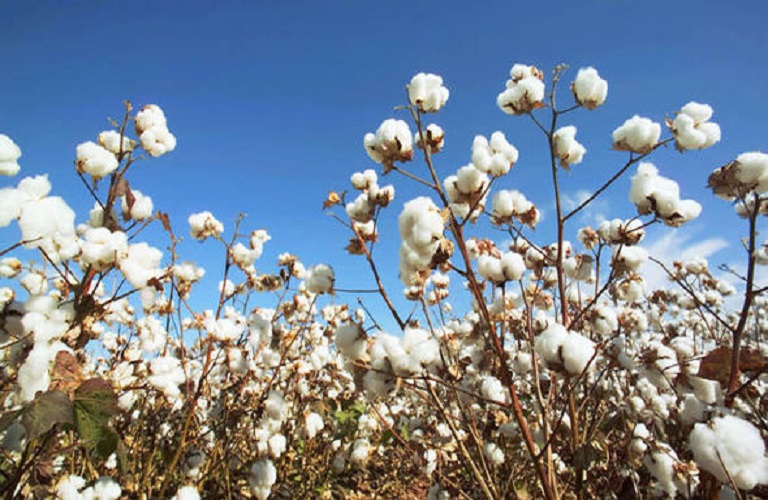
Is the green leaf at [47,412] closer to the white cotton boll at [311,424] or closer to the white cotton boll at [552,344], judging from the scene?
the white cotton boll at [552,344]

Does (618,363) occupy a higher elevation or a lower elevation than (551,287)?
lower

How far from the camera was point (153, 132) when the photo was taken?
5.68 ft

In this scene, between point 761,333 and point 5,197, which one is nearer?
point 5,197

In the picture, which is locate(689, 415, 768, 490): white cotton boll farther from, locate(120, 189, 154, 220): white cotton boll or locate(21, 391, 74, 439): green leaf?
locate(120, 189, 154, 220): white cotton boll

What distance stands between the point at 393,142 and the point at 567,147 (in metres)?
0.76

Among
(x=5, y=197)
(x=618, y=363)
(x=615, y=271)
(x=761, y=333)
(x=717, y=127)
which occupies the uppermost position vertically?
(x=761, y=333)

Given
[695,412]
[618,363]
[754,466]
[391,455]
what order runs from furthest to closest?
1. [391,455]
2. [618,363]
3. [695,412]
4. [754,466]

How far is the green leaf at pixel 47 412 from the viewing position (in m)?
0.86

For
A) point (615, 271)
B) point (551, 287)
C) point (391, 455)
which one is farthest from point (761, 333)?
point (615, 271)

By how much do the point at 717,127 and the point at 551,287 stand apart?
49.9 inches

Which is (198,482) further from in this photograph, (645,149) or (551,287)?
(645,149)

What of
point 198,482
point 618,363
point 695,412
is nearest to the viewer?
point 695,412

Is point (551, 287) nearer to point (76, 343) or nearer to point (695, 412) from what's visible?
point (695, 412)

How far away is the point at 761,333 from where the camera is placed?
22.3ft
